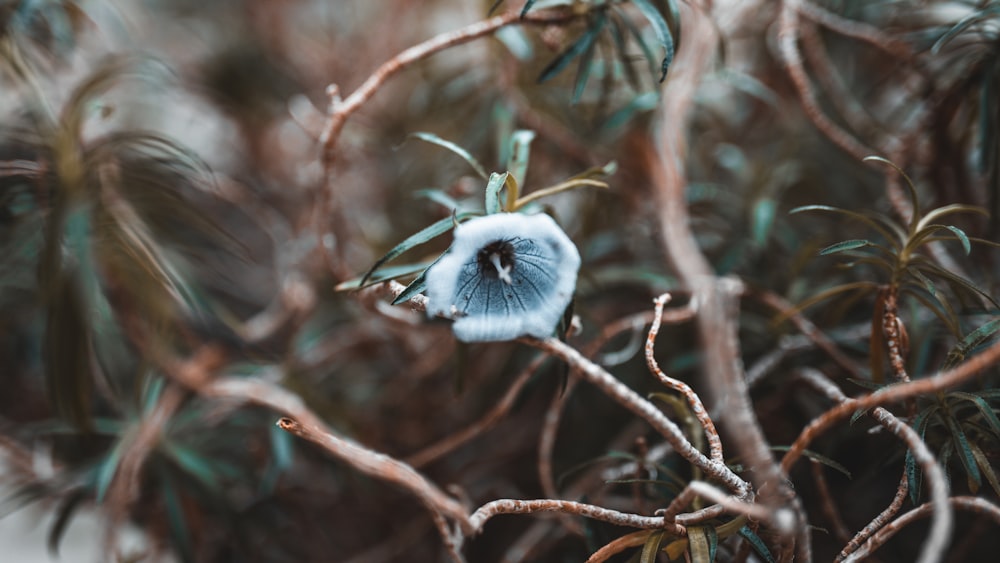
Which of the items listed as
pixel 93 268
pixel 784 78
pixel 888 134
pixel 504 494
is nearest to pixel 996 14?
pixel 888 134

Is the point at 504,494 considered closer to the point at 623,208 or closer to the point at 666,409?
the point at 666,409

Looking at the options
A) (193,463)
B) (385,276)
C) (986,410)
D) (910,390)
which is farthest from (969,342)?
(193,463)

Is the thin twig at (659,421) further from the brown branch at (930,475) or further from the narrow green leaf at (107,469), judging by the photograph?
the narrow green leaf at (107,469)

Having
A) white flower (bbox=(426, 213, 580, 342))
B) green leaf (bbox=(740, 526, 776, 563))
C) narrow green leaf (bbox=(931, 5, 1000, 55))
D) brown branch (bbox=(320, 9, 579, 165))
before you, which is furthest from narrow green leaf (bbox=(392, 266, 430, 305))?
narrow green leaf (bbox=(931, 5, 1000, 55))

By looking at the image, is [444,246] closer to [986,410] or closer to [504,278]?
[504,278]

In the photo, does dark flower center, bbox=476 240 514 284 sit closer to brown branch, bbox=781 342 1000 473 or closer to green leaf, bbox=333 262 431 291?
green leaf, bbox=333 262 431 291

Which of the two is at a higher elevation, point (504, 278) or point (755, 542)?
point (504, 278)
